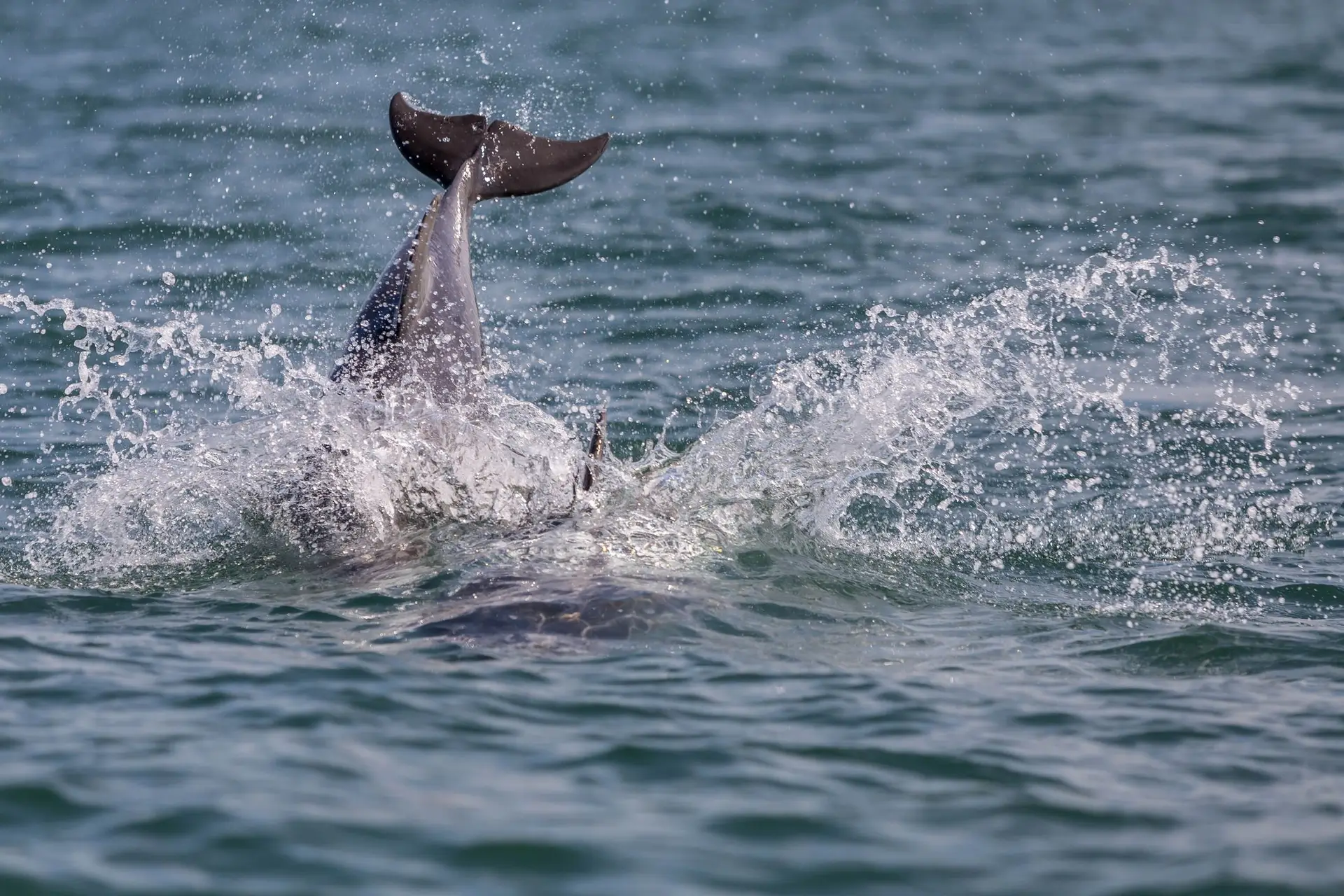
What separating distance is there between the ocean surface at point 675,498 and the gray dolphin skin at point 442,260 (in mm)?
254

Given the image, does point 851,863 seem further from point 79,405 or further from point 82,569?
point 79,405

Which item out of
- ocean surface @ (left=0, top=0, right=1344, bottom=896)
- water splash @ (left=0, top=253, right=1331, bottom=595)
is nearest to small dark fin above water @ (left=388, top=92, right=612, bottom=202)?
water splash @ (left=0, top=253, right=1331, bottom=595)

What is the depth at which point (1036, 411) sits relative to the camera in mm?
11992

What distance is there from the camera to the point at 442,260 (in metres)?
10.0

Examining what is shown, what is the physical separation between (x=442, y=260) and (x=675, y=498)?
2.04 meters

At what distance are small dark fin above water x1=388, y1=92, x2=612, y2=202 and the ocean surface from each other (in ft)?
5.62

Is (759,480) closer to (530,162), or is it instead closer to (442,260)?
(442,260)

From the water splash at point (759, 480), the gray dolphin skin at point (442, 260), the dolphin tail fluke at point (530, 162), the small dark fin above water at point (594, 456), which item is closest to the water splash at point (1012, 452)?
the water splash at point (759, 480)

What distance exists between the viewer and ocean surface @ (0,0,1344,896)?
18.7 ft

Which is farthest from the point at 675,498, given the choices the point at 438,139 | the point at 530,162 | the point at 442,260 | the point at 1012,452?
the point at 438,139

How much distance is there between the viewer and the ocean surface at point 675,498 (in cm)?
571

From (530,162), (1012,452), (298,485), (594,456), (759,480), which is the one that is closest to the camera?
(298,485)

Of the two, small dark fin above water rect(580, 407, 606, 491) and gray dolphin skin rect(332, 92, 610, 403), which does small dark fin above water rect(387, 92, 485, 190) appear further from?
small dark fin above water rect(580, 407, 606, 491)

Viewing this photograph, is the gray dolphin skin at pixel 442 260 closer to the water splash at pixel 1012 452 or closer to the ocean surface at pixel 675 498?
the ocean surface at pixel 675 498
